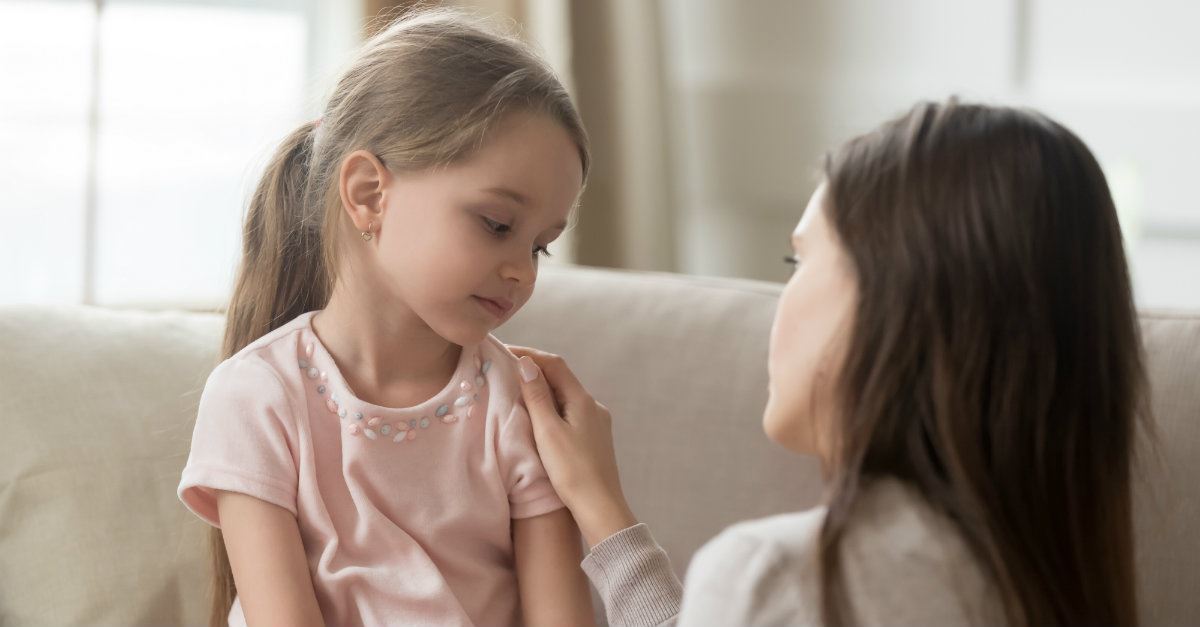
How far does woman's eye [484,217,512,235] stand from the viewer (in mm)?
1217

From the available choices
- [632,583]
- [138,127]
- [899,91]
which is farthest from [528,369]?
[899,91]

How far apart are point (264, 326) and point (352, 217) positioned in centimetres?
21

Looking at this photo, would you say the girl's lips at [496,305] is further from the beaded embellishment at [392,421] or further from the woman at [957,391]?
the woman at [957,391]

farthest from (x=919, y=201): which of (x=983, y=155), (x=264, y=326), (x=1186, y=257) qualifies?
(x=1186, y=257)

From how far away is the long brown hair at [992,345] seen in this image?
0.88 m

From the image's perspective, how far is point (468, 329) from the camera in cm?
124

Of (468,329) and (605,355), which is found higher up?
(468,329)

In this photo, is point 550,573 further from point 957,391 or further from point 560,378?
point 957,391

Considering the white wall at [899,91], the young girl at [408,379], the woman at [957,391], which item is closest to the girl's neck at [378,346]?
the young girl at [408,379]

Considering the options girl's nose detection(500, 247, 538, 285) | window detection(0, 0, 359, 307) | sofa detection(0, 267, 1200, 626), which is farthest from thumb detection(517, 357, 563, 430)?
window detection(0, 0, 359, 307)

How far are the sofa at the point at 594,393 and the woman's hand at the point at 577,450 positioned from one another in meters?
0.32

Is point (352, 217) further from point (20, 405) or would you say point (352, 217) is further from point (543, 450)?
point (20, 405)

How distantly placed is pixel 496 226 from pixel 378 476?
0.28m

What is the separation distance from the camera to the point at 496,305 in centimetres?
125
